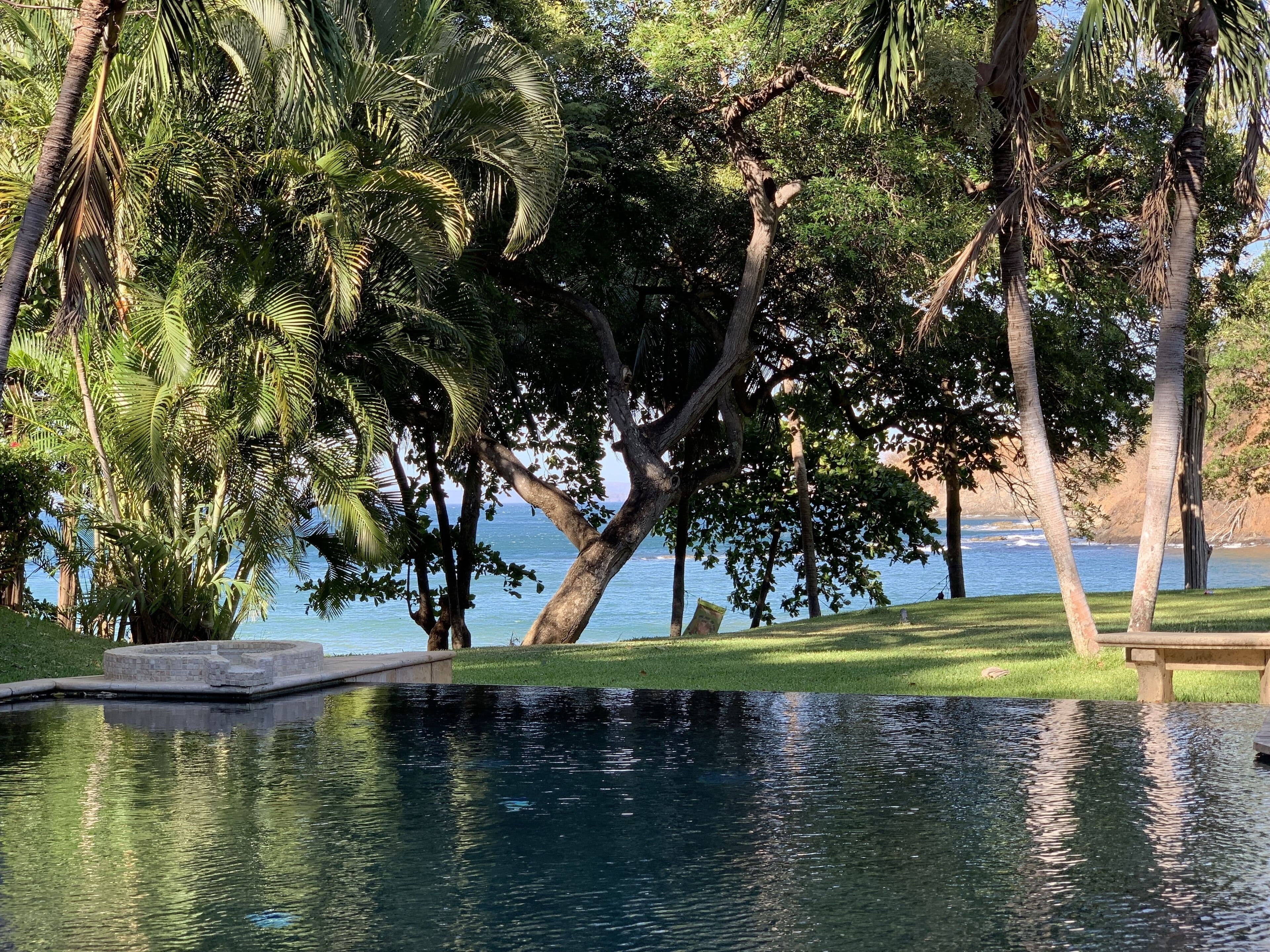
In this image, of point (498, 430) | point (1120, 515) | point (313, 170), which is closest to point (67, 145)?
point (313, 170)

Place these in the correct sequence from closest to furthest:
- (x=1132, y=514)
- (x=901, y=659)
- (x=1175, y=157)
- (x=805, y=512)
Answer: (x=1175, y=157) < (x=901, y=659) < (x=805, y=512) < (x=1132, y=514)

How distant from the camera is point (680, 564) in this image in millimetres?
25266

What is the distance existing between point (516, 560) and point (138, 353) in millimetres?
79883

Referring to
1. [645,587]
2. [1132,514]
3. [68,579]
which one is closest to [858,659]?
[68,579]

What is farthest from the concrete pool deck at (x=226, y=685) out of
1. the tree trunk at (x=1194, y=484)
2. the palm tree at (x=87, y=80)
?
the tree trunk at (x=1194, y=484)

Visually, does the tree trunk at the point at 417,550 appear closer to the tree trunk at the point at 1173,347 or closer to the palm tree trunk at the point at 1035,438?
the palm tree trunk at the point at 1035,438

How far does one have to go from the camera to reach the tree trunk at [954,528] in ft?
77.9

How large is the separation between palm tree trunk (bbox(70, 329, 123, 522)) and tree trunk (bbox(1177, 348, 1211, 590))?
62.7 ft

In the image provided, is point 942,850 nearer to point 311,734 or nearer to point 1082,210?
point 311,734

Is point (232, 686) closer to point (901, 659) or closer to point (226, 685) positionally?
point (226, 685)

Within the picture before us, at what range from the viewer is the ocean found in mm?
45031

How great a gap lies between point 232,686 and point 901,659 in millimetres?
7652

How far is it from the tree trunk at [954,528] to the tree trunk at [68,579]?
14.9 metres

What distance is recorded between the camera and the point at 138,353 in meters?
13.4
